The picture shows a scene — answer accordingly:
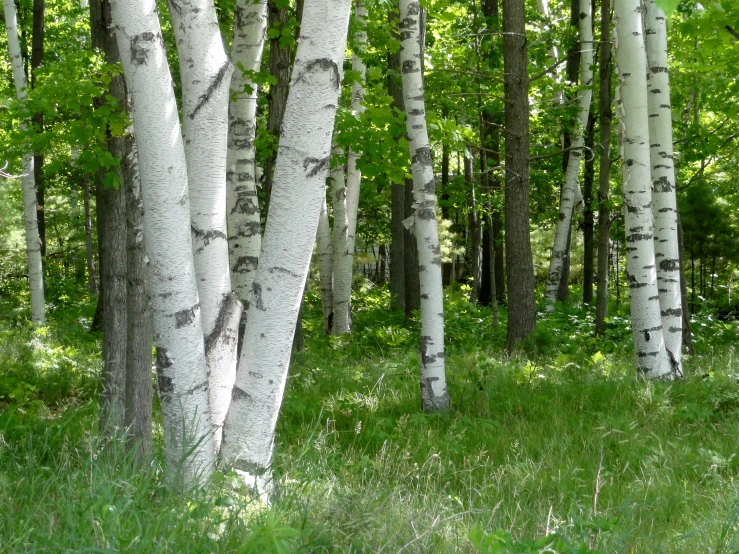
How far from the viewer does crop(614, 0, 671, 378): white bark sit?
747 cm

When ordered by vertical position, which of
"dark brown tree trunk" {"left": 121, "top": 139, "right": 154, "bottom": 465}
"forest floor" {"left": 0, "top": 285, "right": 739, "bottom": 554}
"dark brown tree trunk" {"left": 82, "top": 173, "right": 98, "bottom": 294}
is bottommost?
"forest floor" {"left": 0, "top": 285, "right": 739, "bottom": 554}

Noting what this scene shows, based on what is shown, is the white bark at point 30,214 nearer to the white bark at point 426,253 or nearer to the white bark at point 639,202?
the white bark at point 426,253

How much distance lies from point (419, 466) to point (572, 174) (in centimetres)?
1095

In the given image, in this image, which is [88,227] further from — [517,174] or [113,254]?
[113,254]

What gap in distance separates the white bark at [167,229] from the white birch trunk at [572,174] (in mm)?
11880

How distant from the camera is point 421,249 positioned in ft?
21.4

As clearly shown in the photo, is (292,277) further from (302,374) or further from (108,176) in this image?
(302,374)

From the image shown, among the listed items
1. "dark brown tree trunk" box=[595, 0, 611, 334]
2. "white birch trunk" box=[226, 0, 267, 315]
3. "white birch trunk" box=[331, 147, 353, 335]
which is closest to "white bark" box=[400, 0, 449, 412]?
"white birch trunk" box=[226, 0, 267, 315]

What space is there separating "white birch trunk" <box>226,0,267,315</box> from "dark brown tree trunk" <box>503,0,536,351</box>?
438cm

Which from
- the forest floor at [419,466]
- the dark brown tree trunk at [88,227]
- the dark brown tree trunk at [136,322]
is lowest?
the forest floor at [419,466]

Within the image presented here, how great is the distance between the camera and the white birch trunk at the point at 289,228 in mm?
3395

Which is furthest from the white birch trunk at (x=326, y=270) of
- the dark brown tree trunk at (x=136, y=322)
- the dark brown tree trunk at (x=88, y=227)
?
the dark brown tree trunk at (x=136, y=322)

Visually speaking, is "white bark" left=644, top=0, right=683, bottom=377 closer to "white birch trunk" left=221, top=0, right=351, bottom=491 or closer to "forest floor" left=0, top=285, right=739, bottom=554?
"forest floor" left=0, top=285, right=739, bottom=554

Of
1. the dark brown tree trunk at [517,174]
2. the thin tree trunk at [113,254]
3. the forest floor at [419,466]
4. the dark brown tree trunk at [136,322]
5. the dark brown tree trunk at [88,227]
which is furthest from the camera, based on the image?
the dark brown tree trunk at [88,227]
